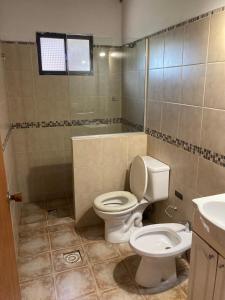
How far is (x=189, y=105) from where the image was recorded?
79.3 inches

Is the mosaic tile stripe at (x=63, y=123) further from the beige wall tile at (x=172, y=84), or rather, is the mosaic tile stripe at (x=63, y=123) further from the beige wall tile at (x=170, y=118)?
the beige wall tile at (x=172, y=84)

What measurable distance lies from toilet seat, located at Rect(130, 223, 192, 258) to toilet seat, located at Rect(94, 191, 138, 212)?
36cm

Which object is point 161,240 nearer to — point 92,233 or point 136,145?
point 92,233

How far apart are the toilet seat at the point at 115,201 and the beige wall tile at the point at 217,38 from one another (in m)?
1.45

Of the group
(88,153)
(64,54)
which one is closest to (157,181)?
(88,153)

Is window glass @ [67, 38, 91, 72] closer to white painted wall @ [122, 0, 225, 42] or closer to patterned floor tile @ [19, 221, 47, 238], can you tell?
white painted wall @ [122, 0, 225, 42]

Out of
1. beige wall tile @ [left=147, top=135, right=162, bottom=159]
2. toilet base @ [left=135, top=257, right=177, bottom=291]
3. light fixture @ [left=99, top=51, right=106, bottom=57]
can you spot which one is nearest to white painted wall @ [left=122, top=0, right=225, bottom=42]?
light fixture @ [left=99, top=51, right=106, bottom=57]

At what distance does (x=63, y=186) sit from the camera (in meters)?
3.51

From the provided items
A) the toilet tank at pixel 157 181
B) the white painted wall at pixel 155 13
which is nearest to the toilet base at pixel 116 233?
the toilet tank at pixel 157 181

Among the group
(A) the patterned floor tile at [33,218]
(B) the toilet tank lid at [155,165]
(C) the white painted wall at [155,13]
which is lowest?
(A) the patterned floor tile at [33,218]

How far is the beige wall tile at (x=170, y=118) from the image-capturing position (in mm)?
2201

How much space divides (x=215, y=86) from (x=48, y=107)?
2107 mm

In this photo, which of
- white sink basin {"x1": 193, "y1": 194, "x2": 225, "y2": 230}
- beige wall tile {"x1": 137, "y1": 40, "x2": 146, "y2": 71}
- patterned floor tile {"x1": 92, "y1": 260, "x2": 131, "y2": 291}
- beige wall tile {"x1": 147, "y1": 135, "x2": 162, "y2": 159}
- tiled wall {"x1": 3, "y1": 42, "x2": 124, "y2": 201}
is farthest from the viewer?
tiled wall {"x1": 3, "y1": 42, "x2": 124, "y2": 201}

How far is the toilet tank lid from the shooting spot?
2.37 meters
